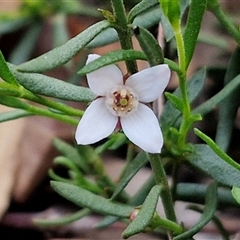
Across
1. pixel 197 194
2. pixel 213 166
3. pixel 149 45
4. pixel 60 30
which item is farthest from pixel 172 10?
pixel 60 30

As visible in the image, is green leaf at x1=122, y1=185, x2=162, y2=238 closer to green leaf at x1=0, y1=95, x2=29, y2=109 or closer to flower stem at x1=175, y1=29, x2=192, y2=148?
flower stem at x1=175, y1=29, x2=192, y2=148

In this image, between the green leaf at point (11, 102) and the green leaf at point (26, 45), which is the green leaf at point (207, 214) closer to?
the green leaf at point (11, 102)

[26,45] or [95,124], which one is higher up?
[95,124]

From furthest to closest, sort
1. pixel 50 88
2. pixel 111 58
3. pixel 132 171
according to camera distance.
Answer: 1. pixel 132 171
2. pixel 50 88
3. pixel 111 58

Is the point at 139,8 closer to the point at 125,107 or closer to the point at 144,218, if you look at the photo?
the point at 125,107

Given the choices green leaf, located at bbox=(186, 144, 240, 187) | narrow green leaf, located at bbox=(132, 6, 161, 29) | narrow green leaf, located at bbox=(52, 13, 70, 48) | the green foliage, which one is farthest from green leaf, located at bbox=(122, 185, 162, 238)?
narrow green leaf, located at bbox=(52, 13, 70, 48)
